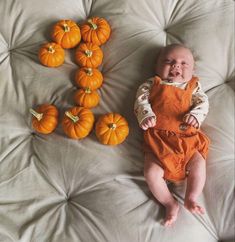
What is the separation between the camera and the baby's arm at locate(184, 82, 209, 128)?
1.05m

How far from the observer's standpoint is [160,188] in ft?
3.35

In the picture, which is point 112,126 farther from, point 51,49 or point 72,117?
point 51,49

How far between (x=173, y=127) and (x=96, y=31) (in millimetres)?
439

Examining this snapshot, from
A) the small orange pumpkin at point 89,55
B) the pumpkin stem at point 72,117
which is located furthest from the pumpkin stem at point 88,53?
the pumpkin stem at point 72,117

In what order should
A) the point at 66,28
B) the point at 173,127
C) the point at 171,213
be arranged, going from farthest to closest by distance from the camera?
1. the point at 66,28
2. the point at 173,127
3. the point at 171,213

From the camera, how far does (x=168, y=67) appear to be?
1.13 meters

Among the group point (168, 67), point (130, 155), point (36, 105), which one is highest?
point (168, 67)

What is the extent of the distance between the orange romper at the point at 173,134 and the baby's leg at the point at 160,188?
24 millimetres

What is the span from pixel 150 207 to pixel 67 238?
0.26 meters

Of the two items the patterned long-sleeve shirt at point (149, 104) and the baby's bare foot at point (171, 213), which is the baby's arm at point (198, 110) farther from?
the baby's bare foot at point (171, 213)

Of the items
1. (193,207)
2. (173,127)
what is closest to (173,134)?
(173,127)

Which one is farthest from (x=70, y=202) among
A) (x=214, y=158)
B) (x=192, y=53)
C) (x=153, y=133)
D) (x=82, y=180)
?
(x=192, y=53)

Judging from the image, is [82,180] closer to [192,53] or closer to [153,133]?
[153,133]

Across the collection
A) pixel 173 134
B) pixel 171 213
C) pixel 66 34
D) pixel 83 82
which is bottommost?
pixel 171 213
